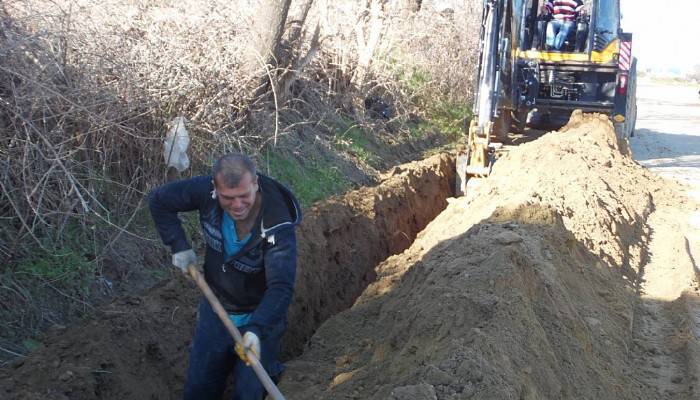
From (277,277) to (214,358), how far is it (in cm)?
81

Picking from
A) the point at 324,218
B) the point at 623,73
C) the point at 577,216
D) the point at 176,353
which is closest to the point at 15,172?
the point at 176,353

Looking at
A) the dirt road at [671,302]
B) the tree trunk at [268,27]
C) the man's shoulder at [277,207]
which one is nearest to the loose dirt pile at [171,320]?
the man's shoulder at [277,207]

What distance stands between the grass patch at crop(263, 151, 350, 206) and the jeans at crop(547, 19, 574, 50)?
16.8 ft

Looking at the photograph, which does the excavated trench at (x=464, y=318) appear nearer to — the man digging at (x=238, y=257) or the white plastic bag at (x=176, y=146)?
the man digging at (x=238, y=257)

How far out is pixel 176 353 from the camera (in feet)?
18.2

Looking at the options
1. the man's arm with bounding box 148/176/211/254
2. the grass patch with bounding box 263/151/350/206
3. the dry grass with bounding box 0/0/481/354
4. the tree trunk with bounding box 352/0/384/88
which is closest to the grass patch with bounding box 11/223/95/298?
the dry grass with bounding box 0/0/481/354

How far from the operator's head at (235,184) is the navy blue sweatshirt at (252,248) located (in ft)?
0.48

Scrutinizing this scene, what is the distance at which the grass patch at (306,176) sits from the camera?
29.5ft

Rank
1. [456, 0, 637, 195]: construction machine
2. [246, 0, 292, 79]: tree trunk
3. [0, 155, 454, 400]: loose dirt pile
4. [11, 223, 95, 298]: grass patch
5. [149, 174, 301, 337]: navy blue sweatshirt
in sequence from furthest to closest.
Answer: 1. [456, 0, 637, 195]: construction machine
2. [246, 0, 292, 79]: tree trunk
3. [11, 223, 95, 298]: grass patch
4. [0, 155, 454, 400]: loose dirt pile
5. [149, 174, 301, 337]: navy blue sweatshirt

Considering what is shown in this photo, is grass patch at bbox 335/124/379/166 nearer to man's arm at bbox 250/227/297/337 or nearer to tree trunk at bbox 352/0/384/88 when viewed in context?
tree trunk at bbox 352/0/384/88

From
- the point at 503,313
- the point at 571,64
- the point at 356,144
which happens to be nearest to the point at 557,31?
the point at 571,64

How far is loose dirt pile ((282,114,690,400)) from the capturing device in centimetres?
421

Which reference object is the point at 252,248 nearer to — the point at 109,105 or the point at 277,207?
the point at 277,207

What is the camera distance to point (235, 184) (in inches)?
151
